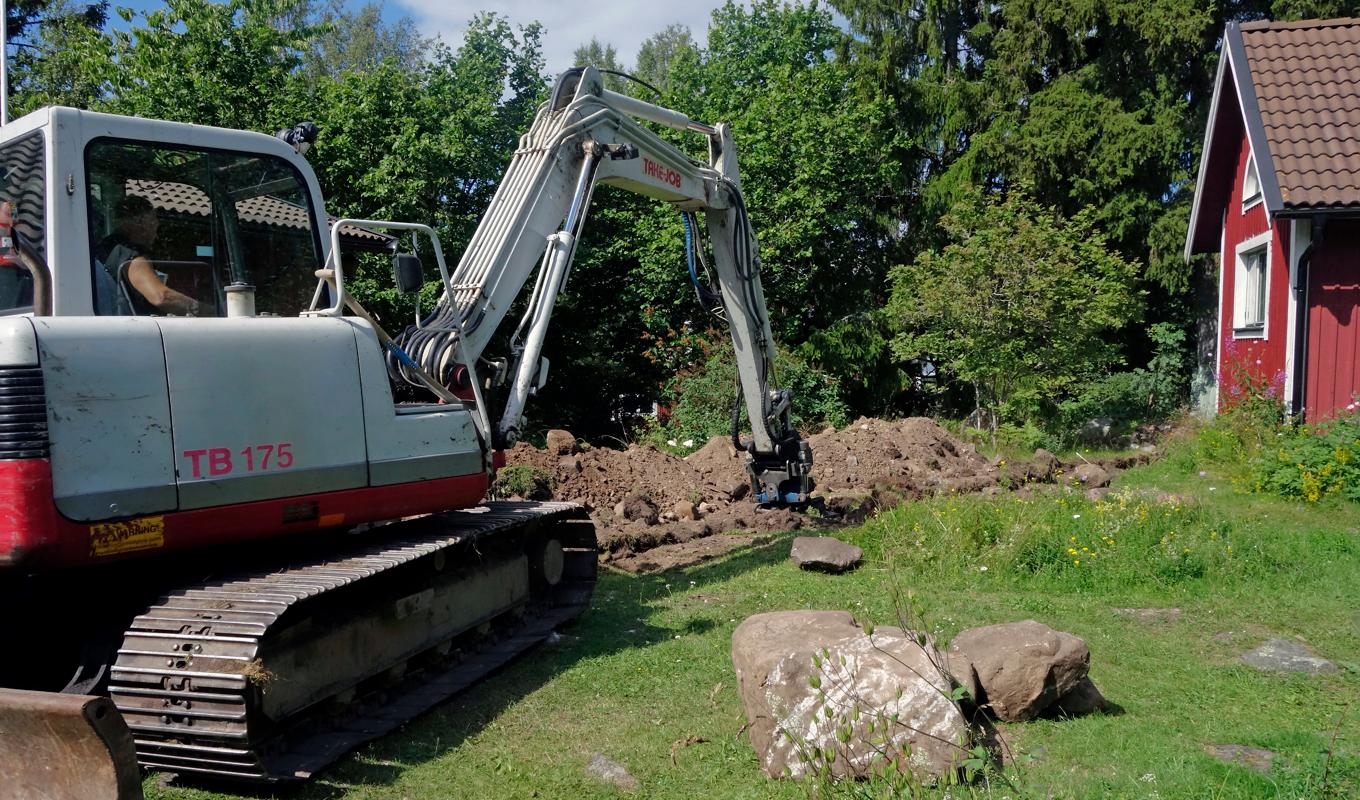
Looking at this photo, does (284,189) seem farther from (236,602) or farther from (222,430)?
(236,602)

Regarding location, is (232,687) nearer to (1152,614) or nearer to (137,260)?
(137,260)

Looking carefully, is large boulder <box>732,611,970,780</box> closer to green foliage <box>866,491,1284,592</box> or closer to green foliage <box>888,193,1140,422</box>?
green foliage <box>866,491,1284,592</box>

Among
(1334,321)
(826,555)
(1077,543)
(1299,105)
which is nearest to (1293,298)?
(1334,321)

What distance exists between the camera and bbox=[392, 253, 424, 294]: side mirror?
571 centimetres

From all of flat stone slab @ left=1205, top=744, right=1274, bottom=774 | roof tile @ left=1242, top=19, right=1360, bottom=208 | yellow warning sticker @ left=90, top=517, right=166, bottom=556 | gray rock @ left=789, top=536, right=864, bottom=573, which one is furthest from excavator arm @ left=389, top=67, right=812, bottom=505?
roof tile @ left=1242, top=19, right=1360, bottom=208

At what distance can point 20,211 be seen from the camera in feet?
17.2

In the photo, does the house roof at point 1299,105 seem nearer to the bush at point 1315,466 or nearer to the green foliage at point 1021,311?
the bush at point 1315,466

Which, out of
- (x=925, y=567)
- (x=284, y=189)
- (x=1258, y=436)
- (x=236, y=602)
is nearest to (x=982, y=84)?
(x=1258, y=436)

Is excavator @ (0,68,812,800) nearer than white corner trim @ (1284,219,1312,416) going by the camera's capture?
Yes

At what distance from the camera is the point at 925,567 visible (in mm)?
8516

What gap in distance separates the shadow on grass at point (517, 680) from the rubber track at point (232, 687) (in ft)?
0.25

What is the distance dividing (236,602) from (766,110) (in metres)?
18.1

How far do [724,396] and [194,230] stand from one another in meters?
12.8

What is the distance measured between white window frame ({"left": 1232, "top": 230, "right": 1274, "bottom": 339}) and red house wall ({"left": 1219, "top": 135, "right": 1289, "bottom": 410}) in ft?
0.19
